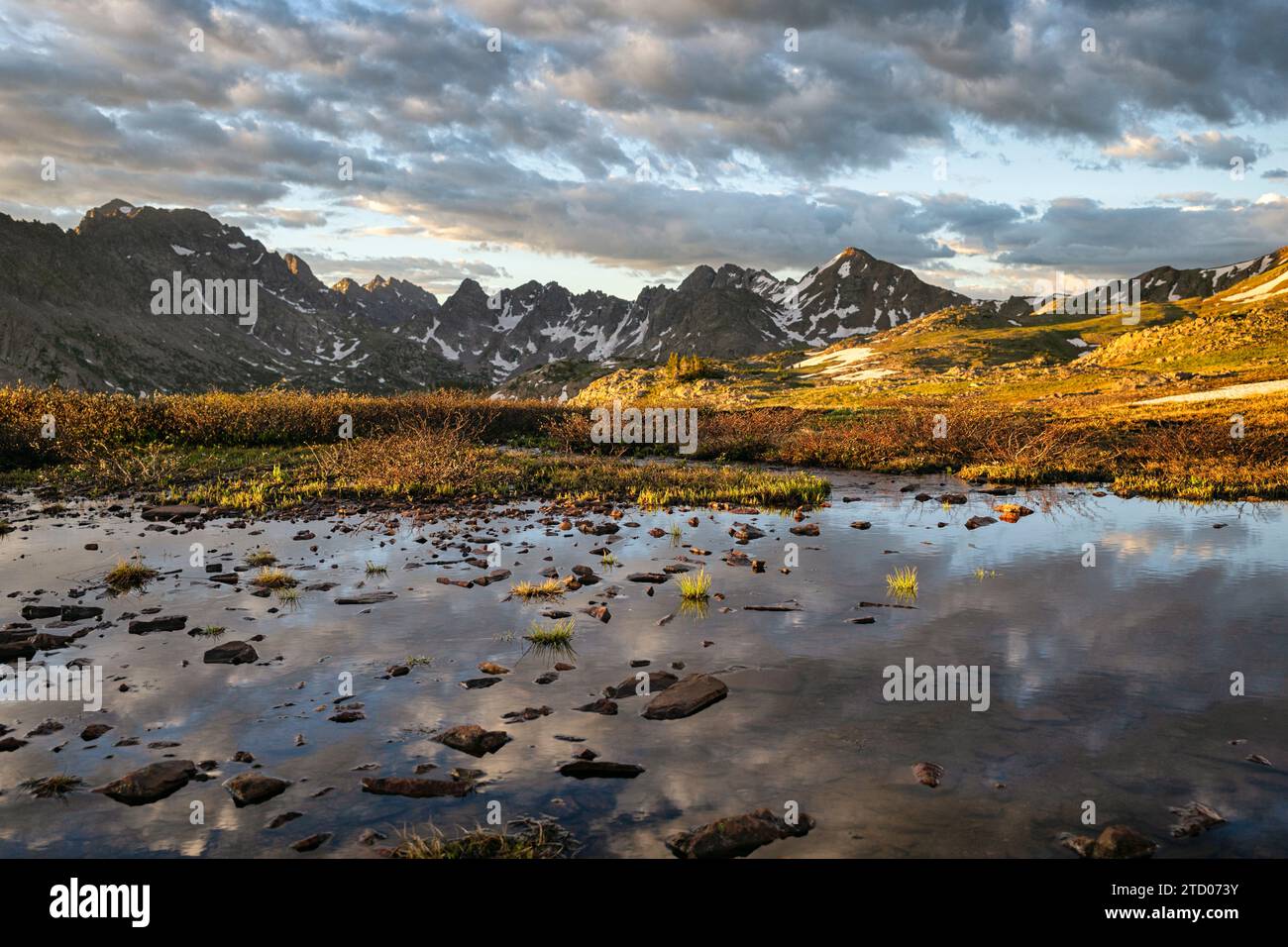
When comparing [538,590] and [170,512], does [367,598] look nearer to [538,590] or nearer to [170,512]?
[538,590]

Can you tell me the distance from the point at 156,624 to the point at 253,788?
570 centimetres

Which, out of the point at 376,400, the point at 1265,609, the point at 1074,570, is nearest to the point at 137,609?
the point at 1074,570

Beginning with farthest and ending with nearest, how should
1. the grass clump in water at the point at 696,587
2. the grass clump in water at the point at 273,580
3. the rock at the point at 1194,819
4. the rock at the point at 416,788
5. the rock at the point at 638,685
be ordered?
the grass clump in water at the point at 273,580
the grass clump in water at the point at 696,587
the rock at the point at 638,685
the rock at the point at 416,788
the rock at the point at 1194,819

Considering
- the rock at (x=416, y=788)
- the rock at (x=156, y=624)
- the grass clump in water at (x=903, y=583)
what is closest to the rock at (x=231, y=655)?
the rock at (x=156, y=624)

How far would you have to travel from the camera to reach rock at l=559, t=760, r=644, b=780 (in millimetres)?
6492

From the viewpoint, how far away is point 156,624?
34.5 feet

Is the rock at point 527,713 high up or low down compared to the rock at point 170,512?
down

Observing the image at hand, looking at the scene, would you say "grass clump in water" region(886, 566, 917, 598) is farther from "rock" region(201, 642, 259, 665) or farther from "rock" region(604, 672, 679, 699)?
"rock" region(201, 642, 259, 665)

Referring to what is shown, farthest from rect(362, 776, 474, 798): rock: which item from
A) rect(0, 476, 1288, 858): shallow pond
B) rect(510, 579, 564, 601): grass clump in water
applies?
rect(510, 579, 564, 601): grass clump in water

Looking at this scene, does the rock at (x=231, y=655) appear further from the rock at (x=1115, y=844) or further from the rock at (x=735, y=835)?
the rock at (x=1115, y=844)

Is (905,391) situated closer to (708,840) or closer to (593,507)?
(593,507)

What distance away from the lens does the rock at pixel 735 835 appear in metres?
5.39

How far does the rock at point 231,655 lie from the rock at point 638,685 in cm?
451

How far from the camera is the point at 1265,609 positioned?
11.3 m
